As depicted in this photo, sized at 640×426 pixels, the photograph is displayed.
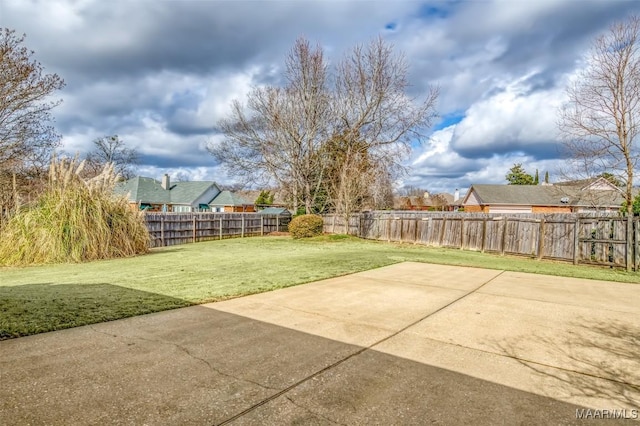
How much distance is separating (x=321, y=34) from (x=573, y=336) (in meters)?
22.5

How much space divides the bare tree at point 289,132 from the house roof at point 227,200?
1417 centimetres

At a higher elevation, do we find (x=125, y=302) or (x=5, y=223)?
(x=5, y=223)

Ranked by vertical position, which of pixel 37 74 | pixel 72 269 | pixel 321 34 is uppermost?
pixel 321 34

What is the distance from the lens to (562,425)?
206 cm

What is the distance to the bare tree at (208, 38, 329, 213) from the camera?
23078mm

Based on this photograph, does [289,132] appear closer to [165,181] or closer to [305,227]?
[305,227]

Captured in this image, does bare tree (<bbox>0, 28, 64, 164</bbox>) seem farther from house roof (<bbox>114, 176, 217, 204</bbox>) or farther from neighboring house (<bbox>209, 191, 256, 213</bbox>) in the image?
neighboring house (<bbox>209, 191, 256, 213</bbox>)

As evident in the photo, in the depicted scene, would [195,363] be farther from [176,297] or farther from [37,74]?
[37,74]

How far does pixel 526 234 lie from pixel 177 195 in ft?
109

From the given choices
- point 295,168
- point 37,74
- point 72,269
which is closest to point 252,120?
point 295,168

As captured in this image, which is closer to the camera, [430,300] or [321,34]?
[430,300]

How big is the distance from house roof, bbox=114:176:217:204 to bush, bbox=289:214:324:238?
1990 centimetres

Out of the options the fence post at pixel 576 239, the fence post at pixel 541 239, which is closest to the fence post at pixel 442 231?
the fence post at pixel 541 239

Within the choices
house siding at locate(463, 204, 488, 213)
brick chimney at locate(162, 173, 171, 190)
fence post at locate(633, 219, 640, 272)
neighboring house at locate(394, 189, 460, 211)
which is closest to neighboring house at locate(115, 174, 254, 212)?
brick chimney at locate(162, 173, 171, 190)
